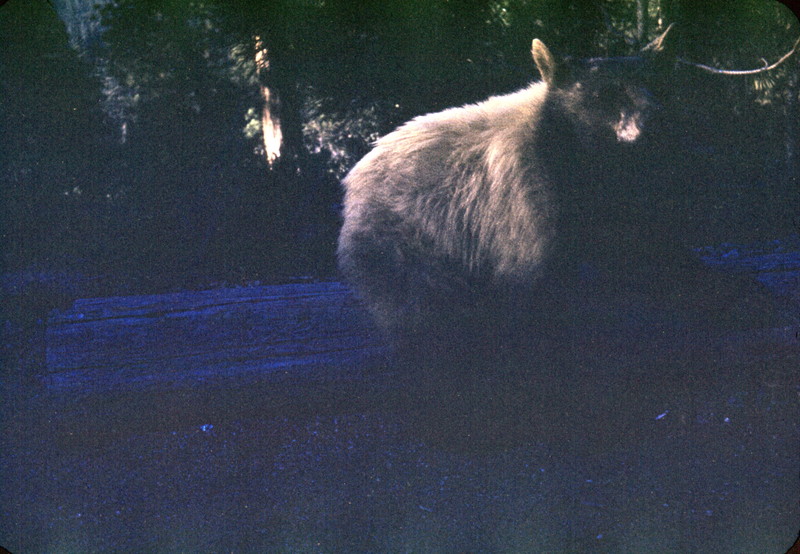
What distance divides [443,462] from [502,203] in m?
1.10

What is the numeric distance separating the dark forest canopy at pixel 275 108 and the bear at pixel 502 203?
133 mm

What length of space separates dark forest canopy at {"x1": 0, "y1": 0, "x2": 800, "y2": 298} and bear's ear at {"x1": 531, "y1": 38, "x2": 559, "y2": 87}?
0.07 m

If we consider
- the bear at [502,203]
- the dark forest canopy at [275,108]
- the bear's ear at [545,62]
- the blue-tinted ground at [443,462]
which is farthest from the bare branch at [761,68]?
the blue-tinted ground at [443,462]

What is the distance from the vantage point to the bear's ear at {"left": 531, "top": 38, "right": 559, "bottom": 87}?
2583mm

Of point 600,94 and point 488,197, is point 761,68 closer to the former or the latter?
point 600,94

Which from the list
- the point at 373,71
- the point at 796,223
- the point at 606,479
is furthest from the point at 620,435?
the point at 373,71

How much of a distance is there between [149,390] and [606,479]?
1870 millimetres

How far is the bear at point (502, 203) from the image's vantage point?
2.58 metres

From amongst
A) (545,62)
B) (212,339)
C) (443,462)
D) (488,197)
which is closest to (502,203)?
(488,197)

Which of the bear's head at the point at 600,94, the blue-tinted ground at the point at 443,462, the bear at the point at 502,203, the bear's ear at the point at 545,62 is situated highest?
the bear's ear at the point at 545,62

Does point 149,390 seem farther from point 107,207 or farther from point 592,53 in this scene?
point 592,53

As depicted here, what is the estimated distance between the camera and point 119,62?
8.95 feet

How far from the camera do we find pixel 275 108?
2.83m

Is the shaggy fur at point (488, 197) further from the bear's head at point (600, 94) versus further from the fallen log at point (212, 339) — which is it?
the fallen log at point (212, 339)
